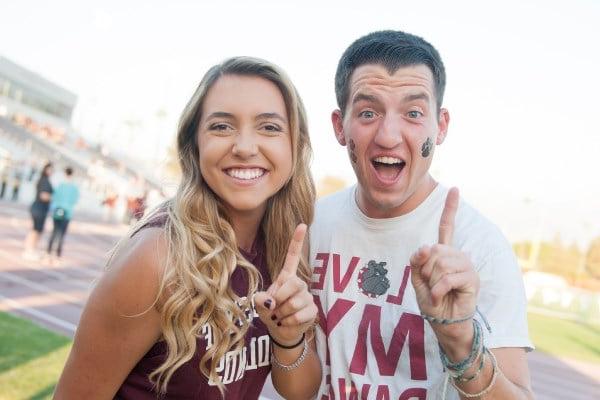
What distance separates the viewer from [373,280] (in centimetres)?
228

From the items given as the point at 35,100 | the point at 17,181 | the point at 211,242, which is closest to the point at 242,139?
the point at 211,242

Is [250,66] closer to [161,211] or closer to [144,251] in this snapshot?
[161,211]

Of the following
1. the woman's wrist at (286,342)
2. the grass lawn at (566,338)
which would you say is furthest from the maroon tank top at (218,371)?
the grass lawn at (566,338)

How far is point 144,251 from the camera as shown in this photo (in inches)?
77.2

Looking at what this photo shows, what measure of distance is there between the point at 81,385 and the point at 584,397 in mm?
8326

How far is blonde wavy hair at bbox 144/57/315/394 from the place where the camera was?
6.53 feet

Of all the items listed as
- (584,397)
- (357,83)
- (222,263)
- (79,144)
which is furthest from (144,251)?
(79,144)

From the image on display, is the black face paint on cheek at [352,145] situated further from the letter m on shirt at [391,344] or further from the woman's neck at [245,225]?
the letter m on shirt at [391,344]

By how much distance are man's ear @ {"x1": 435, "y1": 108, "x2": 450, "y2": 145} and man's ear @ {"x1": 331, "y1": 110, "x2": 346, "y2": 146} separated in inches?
17.1

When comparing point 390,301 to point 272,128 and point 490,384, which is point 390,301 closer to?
point 490,384

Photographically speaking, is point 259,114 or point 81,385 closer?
point 81,385

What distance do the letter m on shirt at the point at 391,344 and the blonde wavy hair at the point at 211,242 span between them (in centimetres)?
38

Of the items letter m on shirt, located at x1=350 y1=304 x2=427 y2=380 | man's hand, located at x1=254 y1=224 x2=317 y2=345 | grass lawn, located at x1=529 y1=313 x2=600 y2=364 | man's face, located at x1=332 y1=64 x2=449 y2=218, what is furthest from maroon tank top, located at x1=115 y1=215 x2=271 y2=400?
grass lawn, located at x1=529 y1=313 x2=600 y2=364

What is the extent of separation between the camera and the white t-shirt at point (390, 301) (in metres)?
1.96
